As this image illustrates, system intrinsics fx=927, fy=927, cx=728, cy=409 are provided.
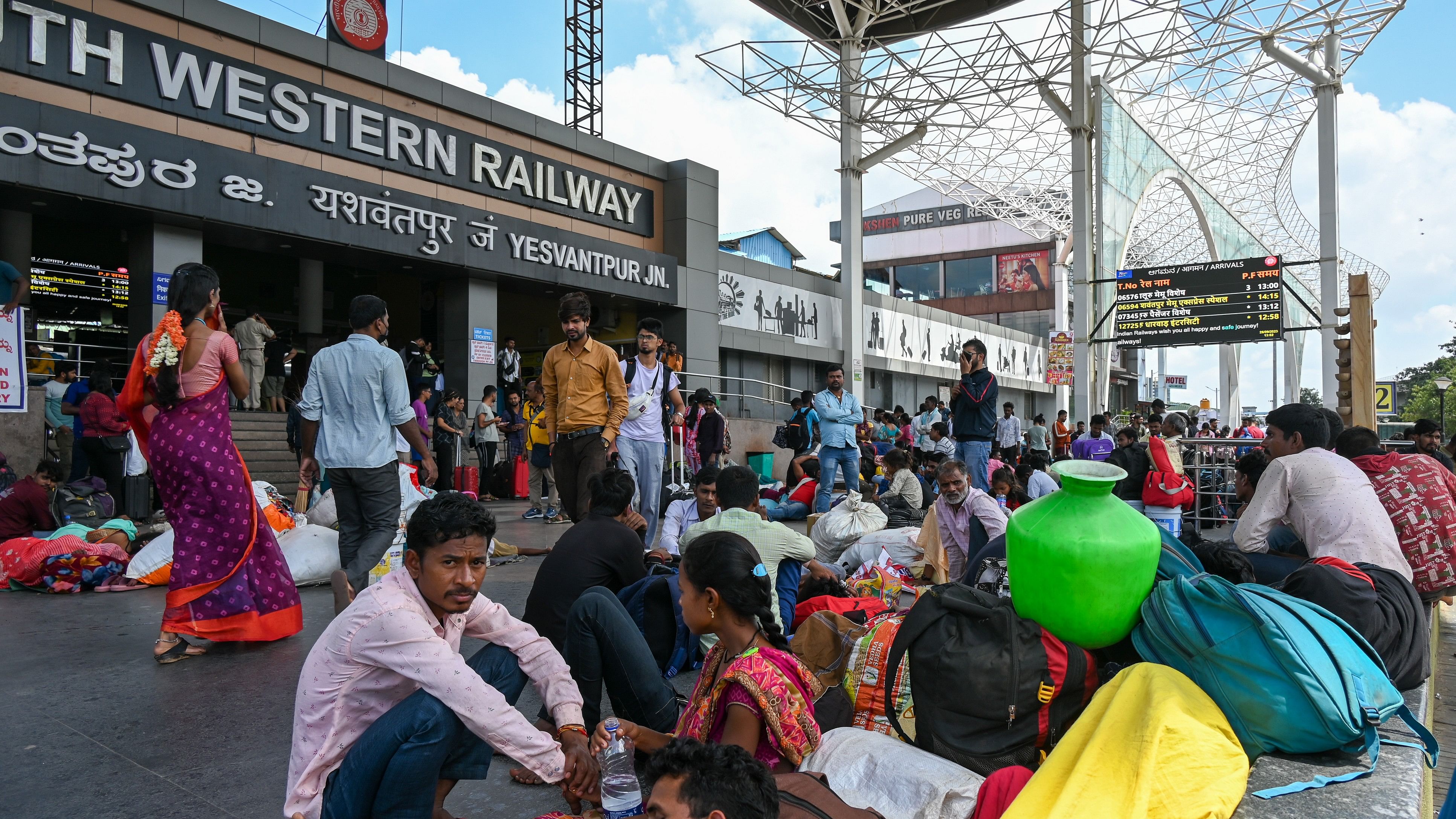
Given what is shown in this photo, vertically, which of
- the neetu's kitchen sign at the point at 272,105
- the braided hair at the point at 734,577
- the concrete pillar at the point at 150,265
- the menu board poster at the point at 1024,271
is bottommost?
the braided hair at the point at 734,577

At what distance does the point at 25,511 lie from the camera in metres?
7.55

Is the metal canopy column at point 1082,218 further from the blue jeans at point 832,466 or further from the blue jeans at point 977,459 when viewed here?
the blue jeans at point 977,459

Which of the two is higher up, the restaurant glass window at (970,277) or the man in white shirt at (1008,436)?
the restaurant glass window at (970,277)

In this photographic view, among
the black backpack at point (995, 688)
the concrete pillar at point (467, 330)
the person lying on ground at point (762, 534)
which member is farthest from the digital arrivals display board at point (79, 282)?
the black backpack at point (995, 688)

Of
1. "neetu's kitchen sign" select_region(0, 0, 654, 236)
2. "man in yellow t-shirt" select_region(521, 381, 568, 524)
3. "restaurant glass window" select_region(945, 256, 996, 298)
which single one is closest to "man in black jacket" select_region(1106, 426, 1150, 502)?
"man in yellow t-shirt" select_region(521, 381, 568, 524)

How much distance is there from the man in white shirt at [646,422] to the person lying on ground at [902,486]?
314cm

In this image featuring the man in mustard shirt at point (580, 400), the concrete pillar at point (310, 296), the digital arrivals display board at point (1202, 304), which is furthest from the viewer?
the digital arrivals display board at point (1202, 304)

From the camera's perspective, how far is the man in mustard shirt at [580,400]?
6246 millimetres

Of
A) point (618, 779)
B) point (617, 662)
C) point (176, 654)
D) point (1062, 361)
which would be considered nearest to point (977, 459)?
point (617, 662)

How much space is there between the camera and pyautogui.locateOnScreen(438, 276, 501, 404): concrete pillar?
15.1 m

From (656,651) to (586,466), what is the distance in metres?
2.45

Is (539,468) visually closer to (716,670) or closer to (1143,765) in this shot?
(716,670)

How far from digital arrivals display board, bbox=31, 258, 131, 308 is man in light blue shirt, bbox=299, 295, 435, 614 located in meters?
15.8

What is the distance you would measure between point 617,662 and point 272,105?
11879 mm
